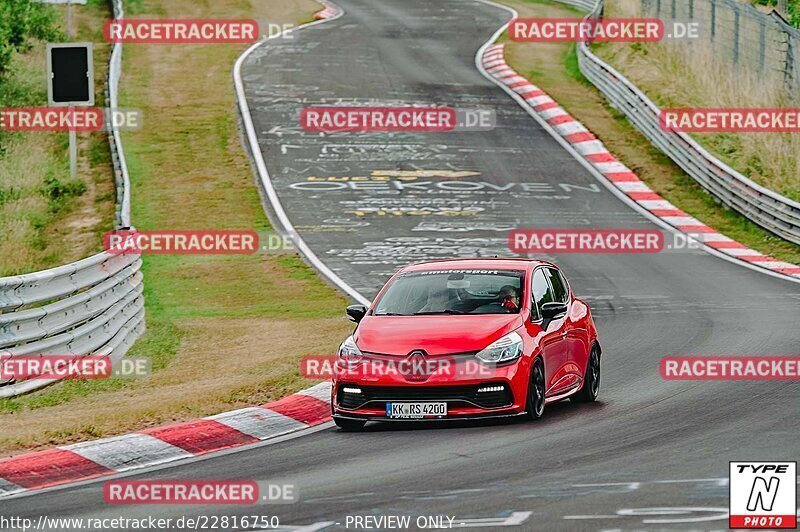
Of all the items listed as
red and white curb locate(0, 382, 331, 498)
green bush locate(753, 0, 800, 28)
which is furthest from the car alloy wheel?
green bush locate(753, 0, 800, 28)

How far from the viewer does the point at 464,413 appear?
11.6 meters

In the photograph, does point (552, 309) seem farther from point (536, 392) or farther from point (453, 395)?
point (453, 395)

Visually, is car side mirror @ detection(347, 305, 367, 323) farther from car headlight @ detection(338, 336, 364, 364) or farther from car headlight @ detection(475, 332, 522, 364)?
car headlight @ detection(475, 332, 522, 364)

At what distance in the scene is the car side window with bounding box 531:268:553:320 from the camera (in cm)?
1275

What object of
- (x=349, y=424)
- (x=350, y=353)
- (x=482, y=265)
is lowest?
(x=349, y=424)

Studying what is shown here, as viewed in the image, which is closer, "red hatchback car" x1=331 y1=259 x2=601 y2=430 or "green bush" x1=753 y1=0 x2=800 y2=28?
"red hatchback car" x1=331 y1=259 x2=601 y2=430

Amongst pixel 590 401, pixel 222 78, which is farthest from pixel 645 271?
pixel 222 78

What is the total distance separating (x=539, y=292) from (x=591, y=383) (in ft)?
3.32

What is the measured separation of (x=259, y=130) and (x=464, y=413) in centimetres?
2389

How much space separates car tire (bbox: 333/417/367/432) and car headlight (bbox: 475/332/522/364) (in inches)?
46.6

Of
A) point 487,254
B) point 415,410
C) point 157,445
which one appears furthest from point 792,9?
point 157,445

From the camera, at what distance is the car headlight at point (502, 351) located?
1173 centimetres

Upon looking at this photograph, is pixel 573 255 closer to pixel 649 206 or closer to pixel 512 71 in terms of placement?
pixel 649 206

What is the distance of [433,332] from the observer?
12.0 metres
